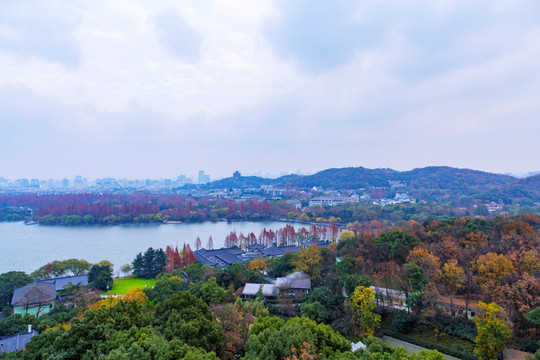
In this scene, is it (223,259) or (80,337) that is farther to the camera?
(223,259)

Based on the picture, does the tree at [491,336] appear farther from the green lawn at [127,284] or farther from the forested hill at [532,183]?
the forested hill at [532,183]

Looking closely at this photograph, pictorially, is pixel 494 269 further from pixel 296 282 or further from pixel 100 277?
pixel 100 277

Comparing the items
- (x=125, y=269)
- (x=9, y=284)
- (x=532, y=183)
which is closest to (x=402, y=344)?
(x=125, y=269)

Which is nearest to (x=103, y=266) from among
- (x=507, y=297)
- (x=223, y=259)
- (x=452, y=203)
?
(x=223, y=259)

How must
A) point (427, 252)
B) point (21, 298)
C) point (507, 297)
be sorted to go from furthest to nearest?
point (21, 298)
point (427, 252)
point (507, 297)

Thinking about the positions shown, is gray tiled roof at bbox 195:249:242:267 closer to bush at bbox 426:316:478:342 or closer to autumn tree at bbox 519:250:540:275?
bush at bbox 426:316:478:342

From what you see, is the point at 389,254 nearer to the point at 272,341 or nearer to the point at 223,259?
the point at 272,341

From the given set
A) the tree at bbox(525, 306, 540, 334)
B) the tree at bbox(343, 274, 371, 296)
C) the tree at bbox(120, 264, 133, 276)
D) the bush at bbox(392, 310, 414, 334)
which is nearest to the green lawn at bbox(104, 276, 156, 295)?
the tree at bbox(120, 264, 133, 276)
